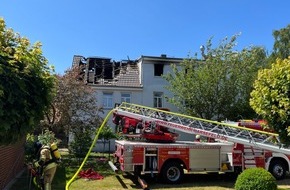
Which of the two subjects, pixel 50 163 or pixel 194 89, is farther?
pixel 194 89

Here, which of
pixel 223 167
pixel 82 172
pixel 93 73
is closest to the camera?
pixel 223 167

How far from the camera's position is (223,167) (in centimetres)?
1510

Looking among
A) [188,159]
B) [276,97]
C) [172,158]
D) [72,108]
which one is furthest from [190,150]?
[72,108]

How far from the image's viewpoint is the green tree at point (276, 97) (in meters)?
8.85

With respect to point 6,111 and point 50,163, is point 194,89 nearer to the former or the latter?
point 50,163

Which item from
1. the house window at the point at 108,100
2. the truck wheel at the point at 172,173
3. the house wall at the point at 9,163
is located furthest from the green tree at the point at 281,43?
the house wall at the point at 9,163

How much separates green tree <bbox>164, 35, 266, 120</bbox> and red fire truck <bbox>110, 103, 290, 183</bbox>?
10893 millimetres

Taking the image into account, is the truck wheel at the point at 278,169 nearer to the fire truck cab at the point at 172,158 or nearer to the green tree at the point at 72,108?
the fire truck cab at the point at 172,158

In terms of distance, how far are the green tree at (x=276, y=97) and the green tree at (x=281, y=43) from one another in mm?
32307

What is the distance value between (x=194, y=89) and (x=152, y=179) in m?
12.8

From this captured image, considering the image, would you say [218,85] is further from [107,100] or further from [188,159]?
[188,159]

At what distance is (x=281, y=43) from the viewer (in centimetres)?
4059

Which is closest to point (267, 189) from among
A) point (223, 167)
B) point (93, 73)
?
point (223, 167)

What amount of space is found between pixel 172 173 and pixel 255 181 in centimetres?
447
